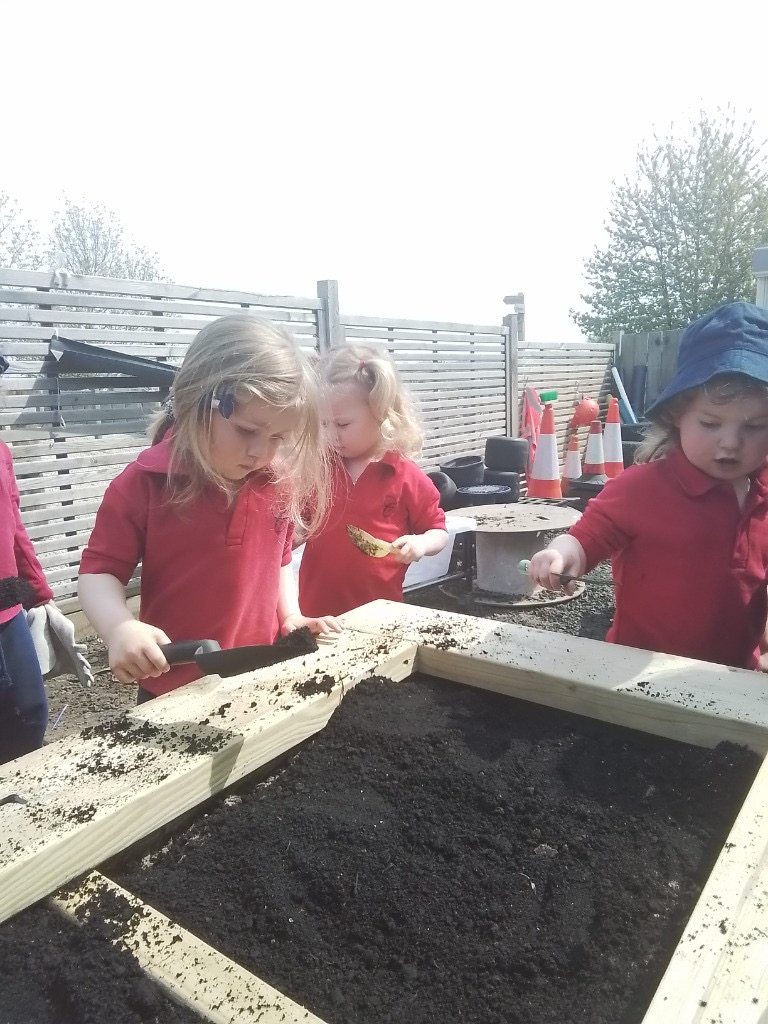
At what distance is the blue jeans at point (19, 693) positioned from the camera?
6.99ft

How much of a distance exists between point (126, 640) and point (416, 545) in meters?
1.22

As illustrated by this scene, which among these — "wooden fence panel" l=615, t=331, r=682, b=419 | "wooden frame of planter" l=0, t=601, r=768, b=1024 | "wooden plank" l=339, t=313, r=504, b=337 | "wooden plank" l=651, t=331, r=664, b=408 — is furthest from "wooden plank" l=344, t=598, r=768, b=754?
"wooden plank" l=651, t=331, r=664, b=408

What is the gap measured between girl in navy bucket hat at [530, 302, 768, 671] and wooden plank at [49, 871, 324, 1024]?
3.66ft

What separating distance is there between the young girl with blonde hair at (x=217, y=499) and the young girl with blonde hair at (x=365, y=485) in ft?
1.67

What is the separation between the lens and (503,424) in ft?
29.8

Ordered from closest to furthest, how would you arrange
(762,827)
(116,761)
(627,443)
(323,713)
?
(762,827) < (116,761) < (323,713) < (627,443)

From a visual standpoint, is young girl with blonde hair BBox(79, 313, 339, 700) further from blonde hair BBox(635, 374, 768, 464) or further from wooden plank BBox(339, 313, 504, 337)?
wooden plank BBox(339, 313, 504, 337)

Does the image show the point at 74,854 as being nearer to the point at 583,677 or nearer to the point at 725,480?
the point at 583,677

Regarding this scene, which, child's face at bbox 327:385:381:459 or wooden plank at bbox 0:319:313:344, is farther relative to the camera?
wooden plank at bbox 0:319:313:344

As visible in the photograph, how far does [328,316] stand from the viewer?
605 cm

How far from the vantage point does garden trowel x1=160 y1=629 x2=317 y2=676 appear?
119 cm

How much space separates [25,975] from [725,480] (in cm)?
172

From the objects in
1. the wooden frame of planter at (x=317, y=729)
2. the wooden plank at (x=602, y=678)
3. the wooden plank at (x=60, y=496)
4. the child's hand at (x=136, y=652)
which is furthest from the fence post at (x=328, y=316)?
the child's hand at (x=136, y=652)

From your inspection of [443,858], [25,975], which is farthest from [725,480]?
[25,975]
